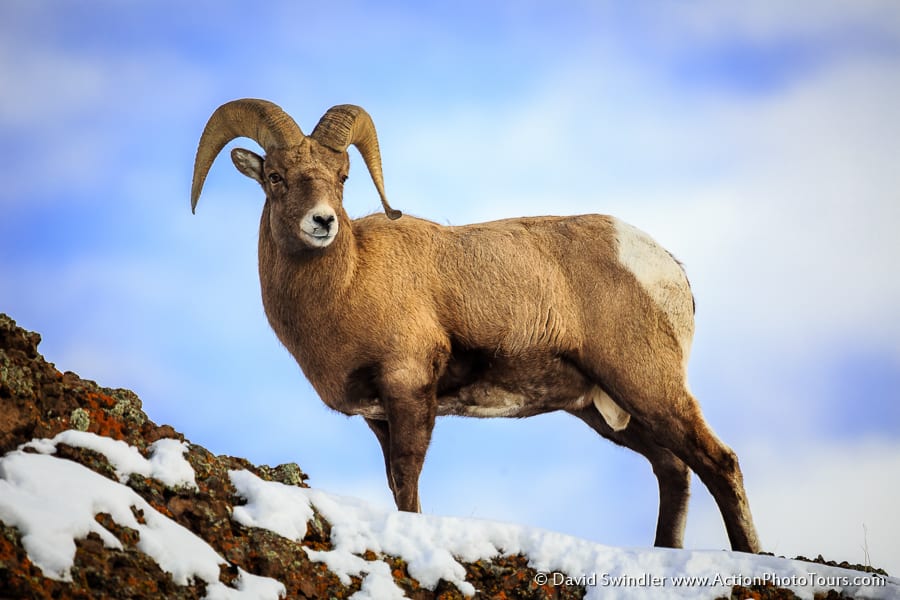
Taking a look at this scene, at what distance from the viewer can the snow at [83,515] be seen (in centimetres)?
571

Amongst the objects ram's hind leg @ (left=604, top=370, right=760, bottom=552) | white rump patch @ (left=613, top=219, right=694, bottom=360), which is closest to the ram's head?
white rump patch @ (left=613, top=219, right=694, bottom=360)

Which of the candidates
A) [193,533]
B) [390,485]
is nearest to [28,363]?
[193,533]

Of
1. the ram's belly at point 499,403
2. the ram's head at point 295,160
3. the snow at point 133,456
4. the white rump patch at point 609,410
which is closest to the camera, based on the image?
the snow at point 133,456

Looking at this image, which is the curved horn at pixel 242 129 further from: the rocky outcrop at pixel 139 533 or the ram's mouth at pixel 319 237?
the rocky outcrop at pixel 139 533

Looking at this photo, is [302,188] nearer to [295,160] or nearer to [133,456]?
[295,160]

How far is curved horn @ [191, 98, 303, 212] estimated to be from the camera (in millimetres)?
10406

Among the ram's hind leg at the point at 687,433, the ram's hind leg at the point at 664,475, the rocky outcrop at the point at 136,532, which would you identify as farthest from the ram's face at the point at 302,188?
the ram's hind leg at the point at 664,475

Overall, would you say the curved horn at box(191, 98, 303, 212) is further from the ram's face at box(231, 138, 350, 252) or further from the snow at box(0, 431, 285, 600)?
the snow at box(0, 431, 285, 600)

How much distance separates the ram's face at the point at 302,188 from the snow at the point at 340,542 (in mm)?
2772

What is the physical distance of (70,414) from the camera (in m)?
7.39

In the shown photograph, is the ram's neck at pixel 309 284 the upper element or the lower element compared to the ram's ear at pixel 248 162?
lower

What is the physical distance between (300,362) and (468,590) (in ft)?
11.7

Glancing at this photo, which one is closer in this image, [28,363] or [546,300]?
[28,363]

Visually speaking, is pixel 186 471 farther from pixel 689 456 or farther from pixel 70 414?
pixel 689 456
